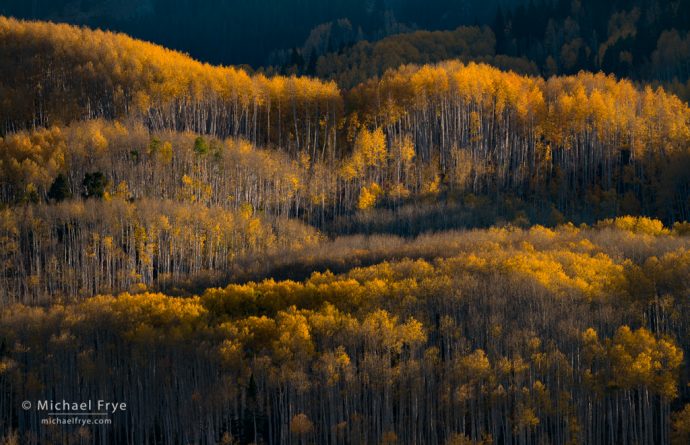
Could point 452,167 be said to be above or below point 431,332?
above

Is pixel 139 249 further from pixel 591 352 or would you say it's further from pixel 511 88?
pixel 511 88

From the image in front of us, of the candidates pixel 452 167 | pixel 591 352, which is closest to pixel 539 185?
pixel 452 167

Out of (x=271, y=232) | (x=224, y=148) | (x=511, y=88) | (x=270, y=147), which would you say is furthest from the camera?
(x=511, y=88)

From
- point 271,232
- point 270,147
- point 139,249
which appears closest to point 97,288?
point 139,249

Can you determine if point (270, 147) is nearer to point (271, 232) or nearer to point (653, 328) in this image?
point (271, 232)

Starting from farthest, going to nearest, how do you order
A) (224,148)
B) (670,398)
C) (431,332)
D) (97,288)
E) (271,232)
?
(224,148)
(271,232)
(97,288)
(431,332)
(670,398)

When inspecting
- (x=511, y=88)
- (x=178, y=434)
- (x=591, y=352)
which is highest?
(x=511, y=88)

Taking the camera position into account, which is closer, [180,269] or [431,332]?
[431,332]
